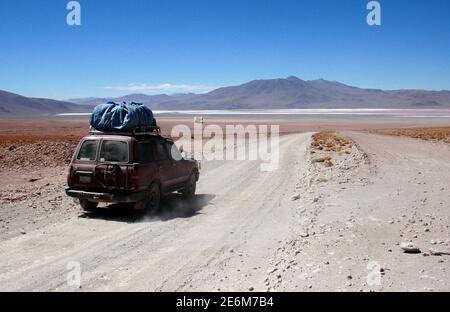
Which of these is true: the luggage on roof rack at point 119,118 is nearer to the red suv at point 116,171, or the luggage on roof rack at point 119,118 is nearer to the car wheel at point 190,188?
the red suv at point 116,171

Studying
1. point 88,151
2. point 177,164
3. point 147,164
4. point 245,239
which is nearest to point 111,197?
point 147,164

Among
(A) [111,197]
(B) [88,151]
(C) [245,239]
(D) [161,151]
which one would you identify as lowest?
(C) [245,239]

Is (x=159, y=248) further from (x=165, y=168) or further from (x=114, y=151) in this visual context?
(x=165, y=168)

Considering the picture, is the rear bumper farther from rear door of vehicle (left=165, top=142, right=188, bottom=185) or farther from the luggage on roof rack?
rear door of vehicle (left=165, top=142, right=188, bottom=185)

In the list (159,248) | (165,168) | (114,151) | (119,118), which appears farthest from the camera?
(165,168)

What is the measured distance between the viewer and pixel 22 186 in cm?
1684

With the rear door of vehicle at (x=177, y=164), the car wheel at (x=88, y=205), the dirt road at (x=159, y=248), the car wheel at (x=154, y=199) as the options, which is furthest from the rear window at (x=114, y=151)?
the rear door of vehicle at (x=177, y=164)

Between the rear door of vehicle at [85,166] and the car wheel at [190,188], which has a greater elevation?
the rear door of vehicle at [85,166]

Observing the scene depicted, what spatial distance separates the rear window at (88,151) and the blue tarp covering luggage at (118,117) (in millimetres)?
545

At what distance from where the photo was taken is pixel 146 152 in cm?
1143

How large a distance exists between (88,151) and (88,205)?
1372 mm

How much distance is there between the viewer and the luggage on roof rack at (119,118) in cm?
1122
